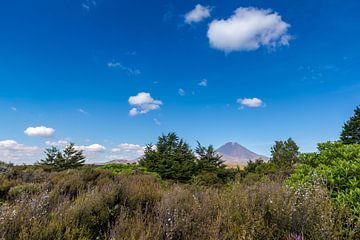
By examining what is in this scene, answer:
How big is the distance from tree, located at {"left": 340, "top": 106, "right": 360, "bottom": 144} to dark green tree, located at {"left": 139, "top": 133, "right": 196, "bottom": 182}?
884 inches

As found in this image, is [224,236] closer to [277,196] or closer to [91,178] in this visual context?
[277,196]

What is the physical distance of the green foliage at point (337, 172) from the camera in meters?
4.10

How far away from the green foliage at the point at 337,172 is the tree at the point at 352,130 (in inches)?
1401

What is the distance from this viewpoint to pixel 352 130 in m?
36.3

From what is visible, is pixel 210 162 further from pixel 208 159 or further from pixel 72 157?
pixel 72 157

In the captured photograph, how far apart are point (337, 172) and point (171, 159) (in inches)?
941

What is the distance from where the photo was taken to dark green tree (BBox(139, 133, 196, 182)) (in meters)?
26.8

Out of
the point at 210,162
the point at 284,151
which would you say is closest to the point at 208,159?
the point at 210,162

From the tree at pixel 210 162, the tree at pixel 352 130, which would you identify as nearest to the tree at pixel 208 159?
the tree at pixel 210 162

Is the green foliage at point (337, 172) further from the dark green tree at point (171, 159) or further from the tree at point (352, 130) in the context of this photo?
the tree at point (352, 130)

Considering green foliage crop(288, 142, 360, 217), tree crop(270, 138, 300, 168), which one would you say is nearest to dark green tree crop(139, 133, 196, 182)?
tree crop(270, 138, 300, 168)

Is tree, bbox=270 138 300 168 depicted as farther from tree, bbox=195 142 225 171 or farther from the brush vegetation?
the brush vegetation

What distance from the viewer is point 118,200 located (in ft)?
18.6

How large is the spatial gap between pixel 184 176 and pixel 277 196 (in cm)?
2292
